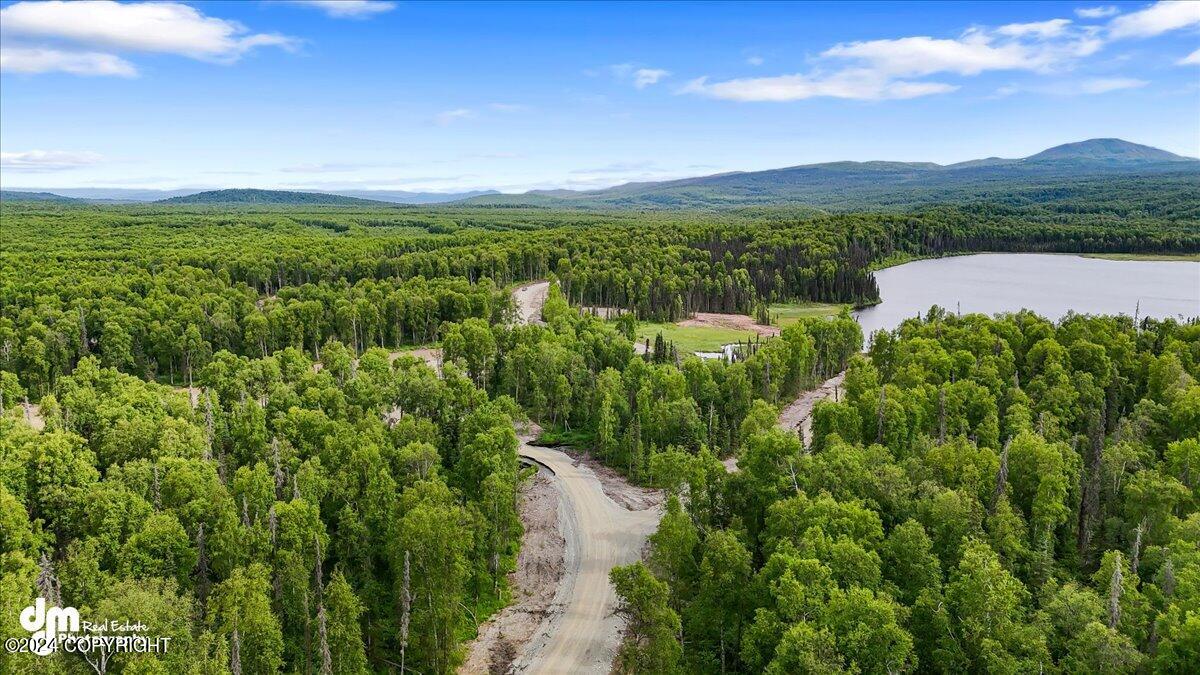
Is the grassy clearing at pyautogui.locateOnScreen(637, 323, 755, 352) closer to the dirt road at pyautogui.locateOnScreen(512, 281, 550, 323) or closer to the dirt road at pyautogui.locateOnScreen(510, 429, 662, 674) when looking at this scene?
the dirt road at pyautogui.locateOnScreen(512, 281, 550, 323)

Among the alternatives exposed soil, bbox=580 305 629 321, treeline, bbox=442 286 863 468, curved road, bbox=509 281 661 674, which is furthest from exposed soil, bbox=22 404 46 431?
exposed soil, bbox=580 305 629 321

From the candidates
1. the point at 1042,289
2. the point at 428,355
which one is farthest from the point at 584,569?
the point at 1042,289

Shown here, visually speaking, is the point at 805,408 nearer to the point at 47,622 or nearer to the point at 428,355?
the point at 428,355

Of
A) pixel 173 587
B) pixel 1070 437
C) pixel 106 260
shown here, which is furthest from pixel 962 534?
pixel 106 260

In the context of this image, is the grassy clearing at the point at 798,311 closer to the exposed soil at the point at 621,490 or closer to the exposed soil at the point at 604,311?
the exposed soil at the point at 604,311

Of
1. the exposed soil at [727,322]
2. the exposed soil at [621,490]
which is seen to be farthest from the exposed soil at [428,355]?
the exposed soil at [727,322]
